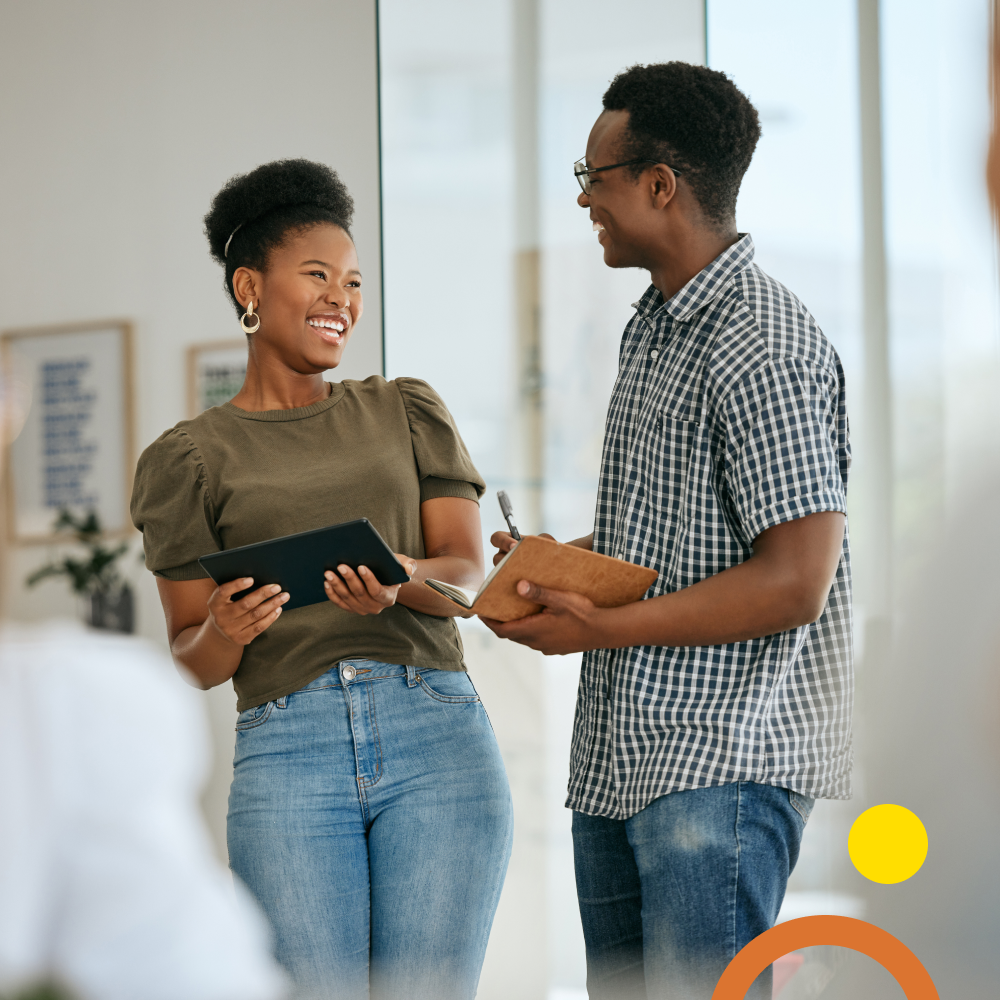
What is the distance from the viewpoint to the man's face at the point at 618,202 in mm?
1312

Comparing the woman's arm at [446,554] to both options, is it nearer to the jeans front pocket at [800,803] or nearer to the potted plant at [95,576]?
the jeans front pocket at [800,803]

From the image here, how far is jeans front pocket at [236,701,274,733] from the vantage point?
55.0 inches

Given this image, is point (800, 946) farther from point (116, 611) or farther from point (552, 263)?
point (116, 611)

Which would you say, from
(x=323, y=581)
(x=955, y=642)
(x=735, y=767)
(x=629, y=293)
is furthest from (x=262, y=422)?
(x=955, y=642)

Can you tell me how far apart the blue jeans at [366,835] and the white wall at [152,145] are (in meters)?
1.37

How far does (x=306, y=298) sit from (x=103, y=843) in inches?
44.3

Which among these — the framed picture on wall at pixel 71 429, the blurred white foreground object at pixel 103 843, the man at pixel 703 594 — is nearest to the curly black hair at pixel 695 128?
the man at pixel 703 594

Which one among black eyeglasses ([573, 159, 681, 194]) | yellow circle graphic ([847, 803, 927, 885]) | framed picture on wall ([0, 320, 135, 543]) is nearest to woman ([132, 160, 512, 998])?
black eyeglasses ([573, 159, 681, 194])

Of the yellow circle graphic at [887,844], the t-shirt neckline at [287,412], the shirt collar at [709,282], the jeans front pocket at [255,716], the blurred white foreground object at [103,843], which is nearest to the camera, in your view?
the blurred white foreground object at [103,843]

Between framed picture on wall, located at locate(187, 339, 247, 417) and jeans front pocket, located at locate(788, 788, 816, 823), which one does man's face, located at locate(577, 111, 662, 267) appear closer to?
jeans front pocket, located at locate(788, 788, 816, 823)

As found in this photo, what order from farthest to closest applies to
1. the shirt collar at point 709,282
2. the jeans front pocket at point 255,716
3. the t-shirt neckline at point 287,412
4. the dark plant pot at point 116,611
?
the dark plant pot at point 116,611 → the t-shirt neckline at point 287,412 → the jeans front pocket at point 255,716 → the shirt collar at point 709,282

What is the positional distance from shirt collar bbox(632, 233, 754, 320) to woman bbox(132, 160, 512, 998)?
438mm

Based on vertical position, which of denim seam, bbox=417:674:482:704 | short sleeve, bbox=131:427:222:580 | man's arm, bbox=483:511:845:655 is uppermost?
short sleeve, bbox=131:427:222:580

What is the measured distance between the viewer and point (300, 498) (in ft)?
4.77
